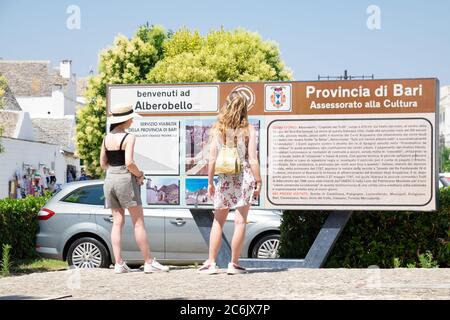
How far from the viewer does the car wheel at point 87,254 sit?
45.4 ft

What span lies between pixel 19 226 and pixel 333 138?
7145 mm

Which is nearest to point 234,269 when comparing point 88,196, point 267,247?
point 267,247

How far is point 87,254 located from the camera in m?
13.9

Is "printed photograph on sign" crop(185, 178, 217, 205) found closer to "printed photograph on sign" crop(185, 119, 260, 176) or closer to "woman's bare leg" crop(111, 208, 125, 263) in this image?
"printed photograph on sign" crop(185, 119, 260, 176)

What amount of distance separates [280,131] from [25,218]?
22.5 ft

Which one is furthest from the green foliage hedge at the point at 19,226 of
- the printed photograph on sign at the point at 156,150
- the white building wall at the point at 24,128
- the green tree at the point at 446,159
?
the green tree at the point at 446,159

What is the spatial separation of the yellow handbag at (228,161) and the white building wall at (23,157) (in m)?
37.2

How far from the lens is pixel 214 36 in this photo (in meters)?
50.0

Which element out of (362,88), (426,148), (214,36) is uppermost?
(214,36)

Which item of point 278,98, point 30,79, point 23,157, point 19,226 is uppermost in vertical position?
point 30,79

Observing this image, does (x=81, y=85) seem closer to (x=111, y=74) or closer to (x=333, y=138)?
(x=111, y=74)

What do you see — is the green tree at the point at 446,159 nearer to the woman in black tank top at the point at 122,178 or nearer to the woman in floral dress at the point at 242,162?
the woman in black tank top at the point at 122,178

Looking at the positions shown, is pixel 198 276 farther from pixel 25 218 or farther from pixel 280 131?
pixel 25 218
